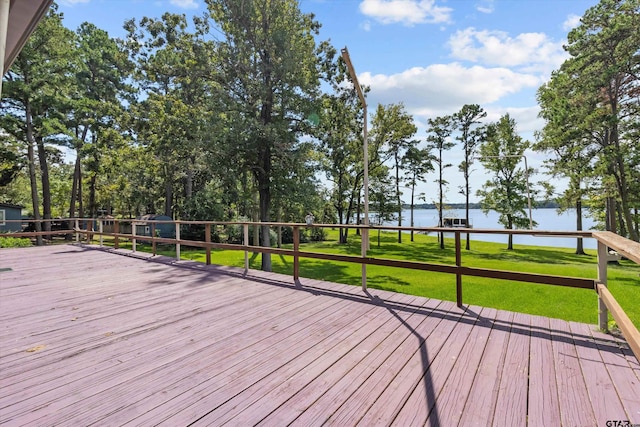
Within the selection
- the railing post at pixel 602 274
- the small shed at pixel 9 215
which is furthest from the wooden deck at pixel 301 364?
the small shed at pixel 9 215

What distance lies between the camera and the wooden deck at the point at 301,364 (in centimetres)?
183

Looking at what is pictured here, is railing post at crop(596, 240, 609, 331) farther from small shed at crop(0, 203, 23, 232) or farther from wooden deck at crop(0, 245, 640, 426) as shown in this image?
small shed at crop(0, 203, 23, 232)

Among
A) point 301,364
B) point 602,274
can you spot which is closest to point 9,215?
point 301,364

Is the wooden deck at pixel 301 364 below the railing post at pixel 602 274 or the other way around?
below

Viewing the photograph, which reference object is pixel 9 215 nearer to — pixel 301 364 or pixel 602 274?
pixel 301 364

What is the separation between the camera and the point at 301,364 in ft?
7.91

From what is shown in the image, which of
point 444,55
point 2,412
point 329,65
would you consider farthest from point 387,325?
point 329,65

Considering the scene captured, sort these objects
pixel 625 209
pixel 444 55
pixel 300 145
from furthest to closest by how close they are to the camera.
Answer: pixel 625 209 < pixel 300 145 < pixel 444 55

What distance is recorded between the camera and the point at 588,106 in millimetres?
13625

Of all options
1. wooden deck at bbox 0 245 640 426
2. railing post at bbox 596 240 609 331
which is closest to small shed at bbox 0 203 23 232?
wooden deck at bbox 0 245 640 426

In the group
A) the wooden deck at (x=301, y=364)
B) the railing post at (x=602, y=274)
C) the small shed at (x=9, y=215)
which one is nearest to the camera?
the wooden deck at (x=301, y=364)

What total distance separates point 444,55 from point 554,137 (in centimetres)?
852

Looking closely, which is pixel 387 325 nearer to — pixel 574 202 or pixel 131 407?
pixel 131 407

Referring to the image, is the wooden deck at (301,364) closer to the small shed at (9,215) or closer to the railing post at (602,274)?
the railing post at (602,274)
